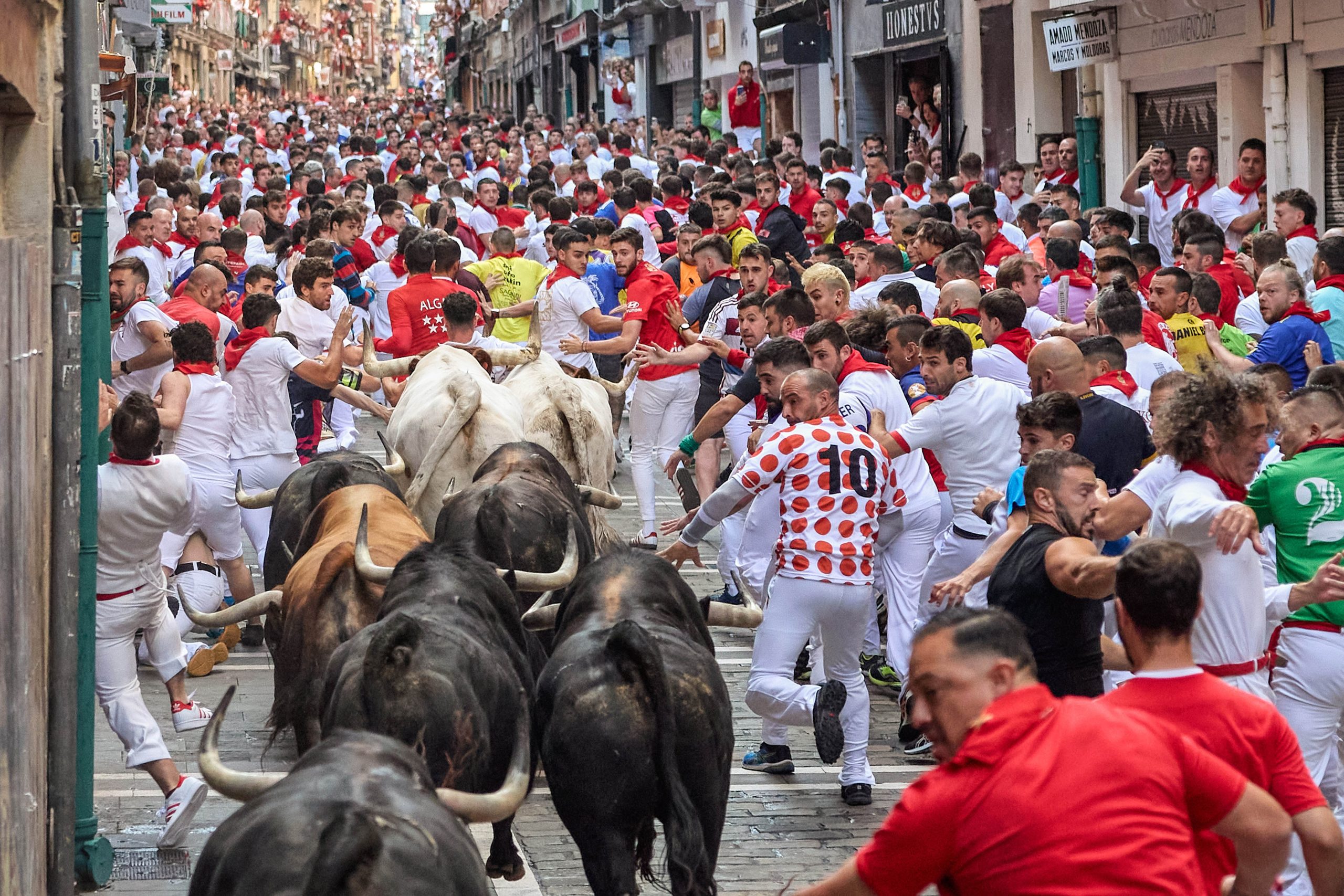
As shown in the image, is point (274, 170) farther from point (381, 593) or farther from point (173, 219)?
point (381, 593)

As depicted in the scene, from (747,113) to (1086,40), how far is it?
508 inches

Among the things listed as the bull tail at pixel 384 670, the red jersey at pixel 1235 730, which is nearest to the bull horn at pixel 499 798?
the bull tail at pixel 384 670

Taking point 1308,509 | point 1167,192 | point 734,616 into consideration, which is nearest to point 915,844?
point 1308,509

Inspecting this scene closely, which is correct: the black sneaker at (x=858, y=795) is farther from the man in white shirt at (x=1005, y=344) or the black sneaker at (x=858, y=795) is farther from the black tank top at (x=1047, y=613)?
the man in white shirt at (x=1005, y=344)

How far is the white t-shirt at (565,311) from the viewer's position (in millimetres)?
13000

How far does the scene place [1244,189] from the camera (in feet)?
49.2

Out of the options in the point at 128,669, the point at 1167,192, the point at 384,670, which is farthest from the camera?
the point at 1167,192

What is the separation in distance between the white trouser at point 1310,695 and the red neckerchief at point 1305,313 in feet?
12.1

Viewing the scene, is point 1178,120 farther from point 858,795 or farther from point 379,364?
point 858,795

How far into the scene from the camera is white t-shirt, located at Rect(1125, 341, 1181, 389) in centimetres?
864

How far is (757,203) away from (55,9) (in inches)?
475

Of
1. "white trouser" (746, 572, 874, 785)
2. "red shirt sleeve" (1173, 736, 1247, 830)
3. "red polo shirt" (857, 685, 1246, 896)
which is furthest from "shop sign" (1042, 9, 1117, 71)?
"red polo shirt" (857, 685, 1246, 896)

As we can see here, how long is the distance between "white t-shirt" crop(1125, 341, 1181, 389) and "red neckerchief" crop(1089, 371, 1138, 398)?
49 cm

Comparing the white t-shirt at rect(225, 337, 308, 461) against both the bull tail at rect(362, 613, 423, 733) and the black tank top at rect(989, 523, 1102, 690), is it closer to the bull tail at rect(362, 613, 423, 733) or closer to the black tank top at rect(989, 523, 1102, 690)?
the bull tail at rect(362, 613, 423, 733)
